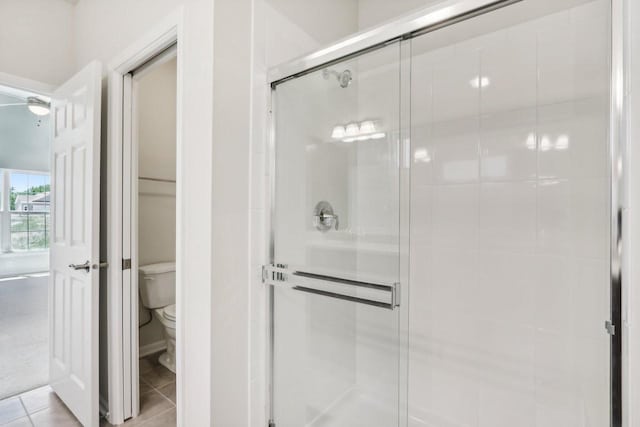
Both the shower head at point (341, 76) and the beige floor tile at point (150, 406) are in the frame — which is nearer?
the shower head at point (341, 76)

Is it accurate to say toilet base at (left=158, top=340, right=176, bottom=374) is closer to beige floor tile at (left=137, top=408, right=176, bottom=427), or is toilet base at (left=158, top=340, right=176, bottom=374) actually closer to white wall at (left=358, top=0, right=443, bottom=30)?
beige floor tile at (left=137, top=408, right=176, bottom=427)

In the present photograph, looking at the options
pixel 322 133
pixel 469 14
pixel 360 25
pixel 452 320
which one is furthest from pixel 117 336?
pixel 360 25

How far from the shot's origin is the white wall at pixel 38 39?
6.15ft

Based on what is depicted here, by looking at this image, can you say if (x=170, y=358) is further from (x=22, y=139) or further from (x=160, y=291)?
(x=22, y=139)

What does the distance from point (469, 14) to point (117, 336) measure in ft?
7.04

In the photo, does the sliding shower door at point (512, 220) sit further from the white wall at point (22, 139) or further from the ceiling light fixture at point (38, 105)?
the white wall at point (22, 139)

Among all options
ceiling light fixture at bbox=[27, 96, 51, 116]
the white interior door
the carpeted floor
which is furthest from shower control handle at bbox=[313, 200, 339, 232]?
ceiling light fixture at bbox=[27, 96, 51, 116]

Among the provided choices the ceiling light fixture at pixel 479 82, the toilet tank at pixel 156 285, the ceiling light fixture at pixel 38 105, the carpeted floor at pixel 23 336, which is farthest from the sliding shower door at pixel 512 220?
the ceiling light fixture at pixel 38 105

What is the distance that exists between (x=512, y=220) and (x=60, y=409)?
2.70 metres

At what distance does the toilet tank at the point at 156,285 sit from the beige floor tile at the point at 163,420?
2.79 ft

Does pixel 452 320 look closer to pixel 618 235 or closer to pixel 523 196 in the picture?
pixel 523 196

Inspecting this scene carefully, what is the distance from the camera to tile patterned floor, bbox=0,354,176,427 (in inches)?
68.7

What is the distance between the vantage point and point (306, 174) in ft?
4.56

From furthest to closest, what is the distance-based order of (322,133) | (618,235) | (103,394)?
(103,394) → (322,133) → (618,235)
